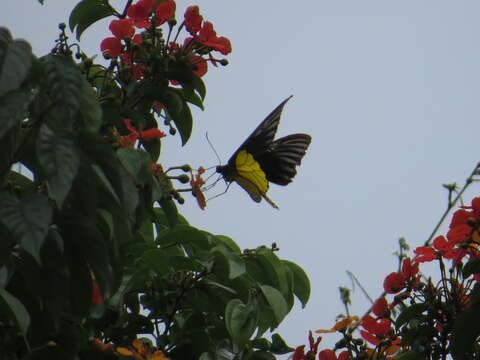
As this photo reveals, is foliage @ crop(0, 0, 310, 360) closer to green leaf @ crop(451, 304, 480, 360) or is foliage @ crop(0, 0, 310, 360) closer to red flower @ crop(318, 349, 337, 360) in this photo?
red flower @ crop(318, 349, 337, 360)

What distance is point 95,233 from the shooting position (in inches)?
67.8

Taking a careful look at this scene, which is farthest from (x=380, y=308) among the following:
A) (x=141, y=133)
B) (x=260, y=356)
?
(x=141, y=133)

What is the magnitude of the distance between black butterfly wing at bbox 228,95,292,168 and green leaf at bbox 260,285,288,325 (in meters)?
1.57

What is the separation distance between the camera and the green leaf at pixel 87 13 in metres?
3.11

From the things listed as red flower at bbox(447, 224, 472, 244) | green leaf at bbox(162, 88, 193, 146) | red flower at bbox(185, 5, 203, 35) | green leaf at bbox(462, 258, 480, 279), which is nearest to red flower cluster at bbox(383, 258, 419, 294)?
red flower at bbox(447, 224, 472, 244)

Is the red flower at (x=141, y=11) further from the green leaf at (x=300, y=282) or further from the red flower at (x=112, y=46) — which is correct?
Answer: the green leaf at (x=300, y=282)

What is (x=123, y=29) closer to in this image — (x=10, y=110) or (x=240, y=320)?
(x=240, y=320)

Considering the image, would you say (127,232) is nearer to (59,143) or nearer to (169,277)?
(59,143)

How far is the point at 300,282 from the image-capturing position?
3029mm

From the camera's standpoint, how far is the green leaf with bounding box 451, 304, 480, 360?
2107mm

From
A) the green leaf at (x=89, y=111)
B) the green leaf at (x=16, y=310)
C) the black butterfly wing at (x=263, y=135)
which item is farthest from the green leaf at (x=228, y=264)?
the black butterfly wing at (x=263, y=135)

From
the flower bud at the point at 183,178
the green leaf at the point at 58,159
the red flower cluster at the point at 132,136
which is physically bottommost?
the green leaf at the point at 58,159

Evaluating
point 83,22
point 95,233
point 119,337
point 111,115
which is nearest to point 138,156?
point 95,233

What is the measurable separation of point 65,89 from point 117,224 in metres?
0.48
